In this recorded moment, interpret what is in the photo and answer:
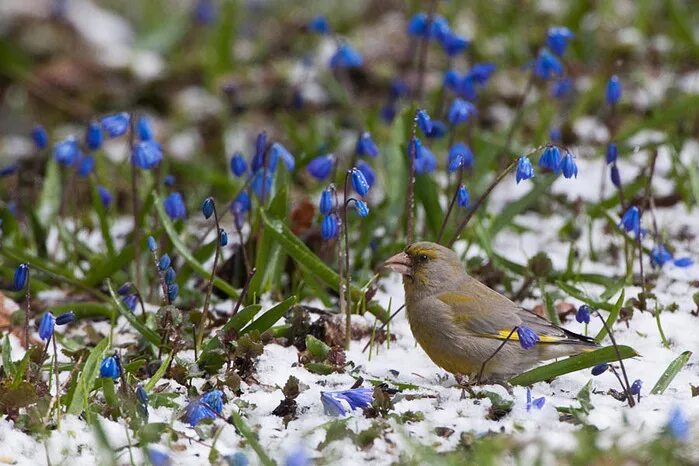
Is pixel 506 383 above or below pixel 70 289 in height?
below

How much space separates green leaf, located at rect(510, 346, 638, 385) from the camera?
13.2 ft

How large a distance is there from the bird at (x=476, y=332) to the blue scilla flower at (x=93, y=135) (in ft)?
6.24

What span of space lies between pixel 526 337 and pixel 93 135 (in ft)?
8.83

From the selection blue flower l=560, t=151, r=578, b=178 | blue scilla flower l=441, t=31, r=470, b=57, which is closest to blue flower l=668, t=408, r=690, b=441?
blue flower l=560, t=151, r=578, b=178

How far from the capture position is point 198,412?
150 inches

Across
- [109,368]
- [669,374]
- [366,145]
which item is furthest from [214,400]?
[366,145]

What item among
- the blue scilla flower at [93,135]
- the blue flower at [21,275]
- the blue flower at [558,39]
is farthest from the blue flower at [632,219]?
the blue scilla flower at [93,135]

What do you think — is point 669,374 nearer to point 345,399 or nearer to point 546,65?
point 345,399

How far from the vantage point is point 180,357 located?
181 inches

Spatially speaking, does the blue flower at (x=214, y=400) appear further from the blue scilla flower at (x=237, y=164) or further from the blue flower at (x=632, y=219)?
the blue flower at (x=632, y=219)

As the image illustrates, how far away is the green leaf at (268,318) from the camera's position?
4348mm

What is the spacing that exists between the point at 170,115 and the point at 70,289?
128 inches

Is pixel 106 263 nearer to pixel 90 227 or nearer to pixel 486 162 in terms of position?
pixel 90 227

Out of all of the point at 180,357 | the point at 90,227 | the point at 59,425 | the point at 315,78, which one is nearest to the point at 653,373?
the point at 180,357
